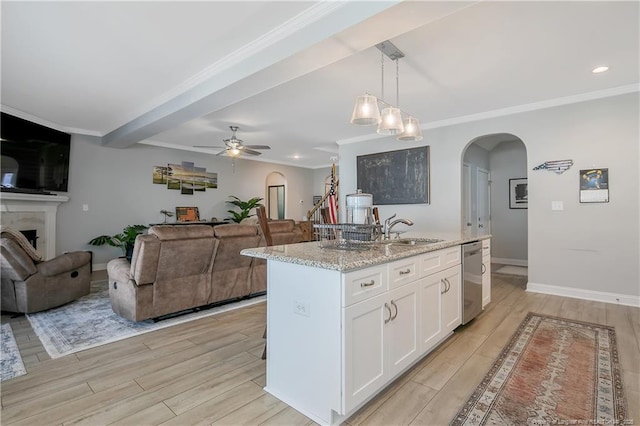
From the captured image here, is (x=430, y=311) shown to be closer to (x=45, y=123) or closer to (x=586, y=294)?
(x=586, y=294)

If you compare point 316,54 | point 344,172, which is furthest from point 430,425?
point 344,172

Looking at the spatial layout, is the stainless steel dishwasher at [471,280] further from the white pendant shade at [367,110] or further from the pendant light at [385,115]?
the white pendant shade at [367,110]

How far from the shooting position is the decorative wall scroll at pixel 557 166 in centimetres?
418

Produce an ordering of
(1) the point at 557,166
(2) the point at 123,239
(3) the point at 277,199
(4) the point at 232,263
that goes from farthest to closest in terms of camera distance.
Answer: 1. (3) the point at 277,199
2. (2) the point at 123,239
3. (1) the point at 557,166
4. (4) the point at 232,263

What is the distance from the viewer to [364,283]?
1688 mm

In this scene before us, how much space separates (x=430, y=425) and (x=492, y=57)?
127 inches

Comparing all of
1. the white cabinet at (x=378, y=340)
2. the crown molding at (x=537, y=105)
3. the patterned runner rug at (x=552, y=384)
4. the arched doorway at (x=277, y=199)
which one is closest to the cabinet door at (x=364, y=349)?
the white cabinet at (x=378, y=340)

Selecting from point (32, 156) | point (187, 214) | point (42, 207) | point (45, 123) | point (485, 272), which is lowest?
point (485, 272)

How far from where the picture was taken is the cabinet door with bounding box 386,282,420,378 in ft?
6.26

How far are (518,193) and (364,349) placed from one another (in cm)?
638

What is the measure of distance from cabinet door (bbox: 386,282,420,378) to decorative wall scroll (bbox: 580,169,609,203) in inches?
137

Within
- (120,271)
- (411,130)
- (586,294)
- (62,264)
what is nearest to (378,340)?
(411,130)

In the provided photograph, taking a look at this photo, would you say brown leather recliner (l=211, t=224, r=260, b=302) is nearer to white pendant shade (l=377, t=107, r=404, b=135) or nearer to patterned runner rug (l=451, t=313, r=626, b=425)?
white pendant shade (l=377, t=107, r=404, b=135)

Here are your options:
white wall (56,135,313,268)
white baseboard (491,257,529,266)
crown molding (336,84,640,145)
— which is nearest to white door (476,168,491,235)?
white baseboard (491,257,529,266)
